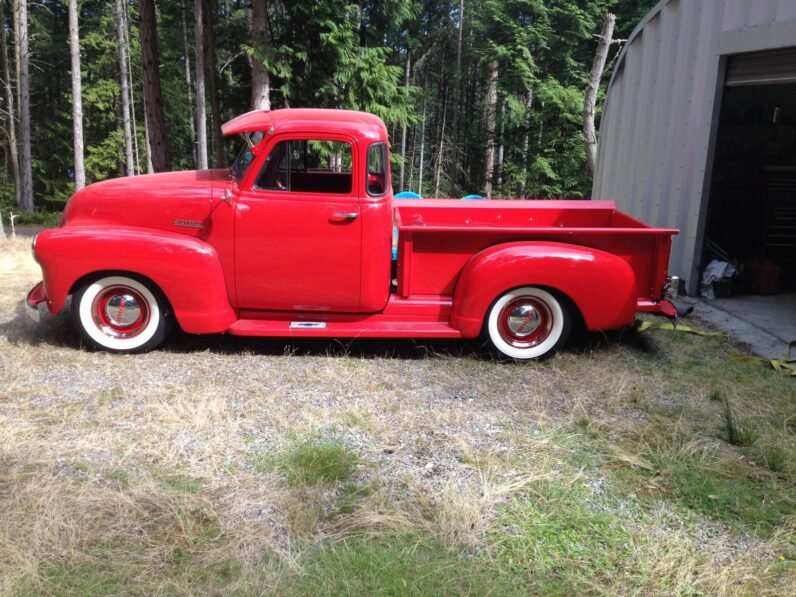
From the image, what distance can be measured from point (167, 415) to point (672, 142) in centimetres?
669

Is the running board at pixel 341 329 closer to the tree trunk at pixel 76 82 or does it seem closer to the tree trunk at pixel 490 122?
the tree trunk at pixel 76 82

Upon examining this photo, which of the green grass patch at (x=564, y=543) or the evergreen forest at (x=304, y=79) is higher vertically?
the evergreen forest at (x=304, y=79)

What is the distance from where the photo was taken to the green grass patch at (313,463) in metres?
3.39

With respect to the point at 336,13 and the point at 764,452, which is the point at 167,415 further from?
the point at 336,13

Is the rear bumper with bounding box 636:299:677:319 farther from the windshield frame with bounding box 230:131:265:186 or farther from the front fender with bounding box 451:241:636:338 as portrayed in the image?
the windshield frame with bounding box 230:131:265:186

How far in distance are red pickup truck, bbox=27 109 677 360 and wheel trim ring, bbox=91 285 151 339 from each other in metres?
0.01

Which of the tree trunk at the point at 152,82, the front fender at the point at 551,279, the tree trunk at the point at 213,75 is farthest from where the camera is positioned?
the tree trunk at the point at 213,75

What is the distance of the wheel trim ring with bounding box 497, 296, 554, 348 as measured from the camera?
17.4ft

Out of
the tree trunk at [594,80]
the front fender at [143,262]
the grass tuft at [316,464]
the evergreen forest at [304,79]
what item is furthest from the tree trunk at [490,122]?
the grass tuft at [316,464]

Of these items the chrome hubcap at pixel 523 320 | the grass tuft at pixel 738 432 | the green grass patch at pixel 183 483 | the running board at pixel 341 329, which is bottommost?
the green grass patch at pixel 183 483

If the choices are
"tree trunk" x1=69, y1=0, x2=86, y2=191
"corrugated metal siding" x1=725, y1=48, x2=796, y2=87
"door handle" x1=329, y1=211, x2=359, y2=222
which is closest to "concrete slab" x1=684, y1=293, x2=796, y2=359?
"corrugated metal siding" x1=725, y1=48, x2=796, y2=87

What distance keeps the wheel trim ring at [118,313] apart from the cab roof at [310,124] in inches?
60.7

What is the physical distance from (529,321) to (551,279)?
436 mm

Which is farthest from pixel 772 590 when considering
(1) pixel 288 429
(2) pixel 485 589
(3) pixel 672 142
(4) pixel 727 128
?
(4) pixel 727 128
